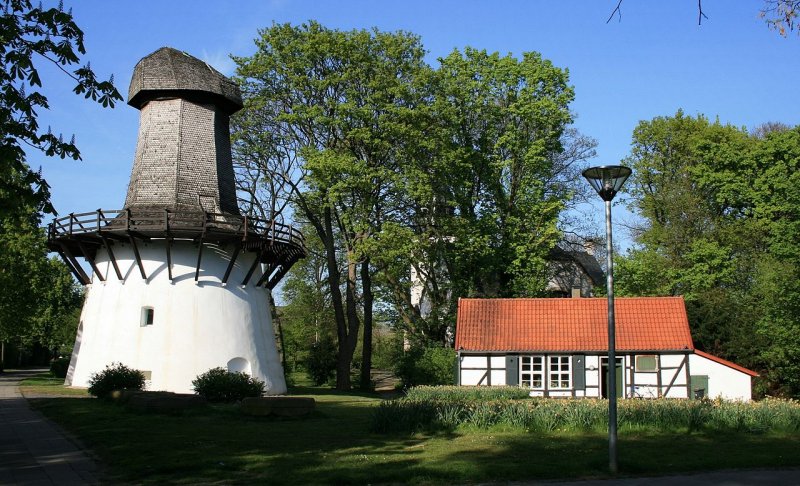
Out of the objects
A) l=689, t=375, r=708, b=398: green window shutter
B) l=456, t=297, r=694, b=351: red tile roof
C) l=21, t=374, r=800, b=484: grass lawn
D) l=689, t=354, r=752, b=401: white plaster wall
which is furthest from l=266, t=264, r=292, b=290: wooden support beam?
l=689, t=375, r=708, b=398: green window shutter

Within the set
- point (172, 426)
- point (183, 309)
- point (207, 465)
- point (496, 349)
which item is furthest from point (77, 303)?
point (207, 465)

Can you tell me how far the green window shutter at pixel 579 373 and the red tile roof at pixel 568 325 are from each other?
51cm

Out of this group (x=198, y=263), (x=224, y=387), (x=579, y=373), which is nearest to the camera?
(x=224, y=387)

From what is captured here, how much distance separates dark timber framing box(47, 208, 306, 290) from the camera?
89.4 feet

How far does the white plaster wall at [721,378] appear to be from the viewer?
3009cm

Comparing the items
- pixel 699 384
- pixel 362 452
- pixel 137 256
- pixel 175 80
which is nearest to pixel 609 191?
pixel 362 452

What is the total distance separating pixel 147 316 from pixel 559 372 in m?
15.6

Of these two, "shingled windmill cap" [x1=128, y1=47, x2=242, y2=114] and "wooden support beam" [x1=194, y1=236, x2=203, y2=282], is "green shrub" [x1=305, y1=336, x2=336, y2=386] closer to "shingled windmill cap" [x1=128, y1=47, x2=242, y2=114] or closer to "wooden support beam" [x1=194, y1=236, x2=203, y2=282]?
"wooden support beam" [x1=194, y1=236, x2=203, y2=282]

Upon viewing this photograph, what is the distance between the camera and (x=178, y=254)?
28.1 metres

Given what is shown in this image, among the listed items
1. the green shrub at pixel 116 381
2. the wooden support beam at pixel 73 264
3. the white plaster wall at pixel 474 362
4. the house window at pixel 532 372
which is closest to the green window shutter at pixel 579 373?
the house window at pixel 532 372

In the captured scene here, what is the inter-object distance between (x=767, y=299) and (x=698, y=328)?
3.81 m

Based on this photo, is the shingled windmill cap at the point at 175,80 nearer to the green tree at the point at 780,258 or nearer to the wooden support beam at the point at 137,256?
the wooden support beam at the point at 137,256

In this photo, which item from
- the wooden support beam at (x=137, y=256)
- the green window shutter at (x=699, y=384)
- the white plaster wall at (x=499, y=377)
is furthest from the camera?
the white plaster wall at (x=499, y=377)

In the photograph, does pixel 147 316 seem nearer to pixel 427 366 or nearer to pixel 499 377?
pixel 499 377
